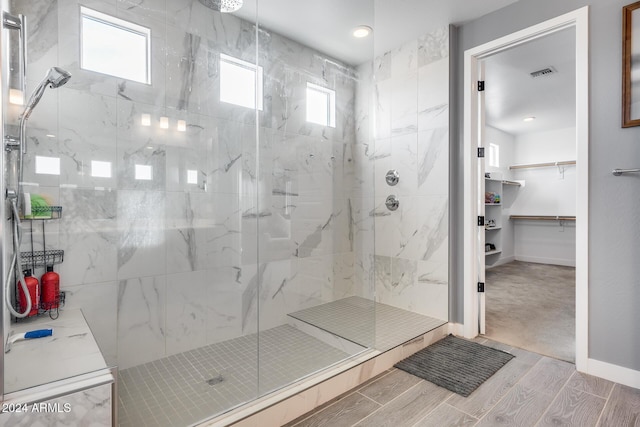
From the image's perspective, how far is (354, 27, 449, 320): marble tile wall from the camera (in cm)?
270

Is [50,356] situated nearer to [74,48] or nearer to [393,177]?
[74,48]

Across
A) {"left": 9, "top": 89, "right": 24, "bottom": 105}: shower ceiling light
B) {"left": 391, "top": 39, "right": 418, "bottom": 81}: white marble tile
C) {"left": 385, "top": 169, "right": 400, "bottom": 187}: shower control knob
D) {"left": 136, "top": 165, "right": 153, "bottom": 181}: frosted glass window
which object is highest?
{"left": 391, "top": 39, "right": 418, "bottom": 81}: white marble tile

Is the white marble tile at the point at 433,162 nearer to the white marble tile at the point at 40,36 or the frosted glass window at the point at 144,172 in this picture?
the frosted glass window at the point at 144,172

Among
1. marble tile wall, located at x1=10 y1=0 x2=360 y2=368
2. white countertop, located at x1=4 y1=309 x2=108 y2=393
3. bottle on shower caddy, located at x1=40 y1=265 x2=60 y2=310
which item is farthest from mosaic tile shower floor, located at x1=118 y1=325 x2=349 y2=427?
bottle on shower caddy, located at x1=40 y1=265 x2=60 y2=310

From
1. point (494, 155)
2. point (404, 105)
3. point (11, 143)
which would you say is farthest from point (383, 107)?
point (494, 155)

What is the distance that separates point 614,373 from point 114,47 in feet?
11.6

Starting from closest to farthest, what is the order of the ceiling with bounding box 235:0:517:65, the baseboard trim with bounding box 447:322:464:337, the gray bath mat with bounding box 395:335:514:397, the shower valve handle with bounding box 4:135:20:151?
the shower valve handle with bounding box 4:135:20:151 < the gray bath mat with bounding box 395:335:514:397 < the ceiling with bounding box 235:0:517:65 < the baseboard trim with bounding box 447:322:464:337

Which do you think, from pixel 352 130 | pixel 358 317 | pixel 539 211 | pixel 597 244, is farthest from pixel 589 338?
pixel 539 211

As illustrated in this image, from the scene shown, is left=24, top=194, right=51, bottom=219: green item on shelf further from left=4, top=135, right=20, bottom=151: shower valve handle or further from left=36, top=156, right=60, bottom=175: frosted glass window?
left=4, top=135, right=20, bottom=151: shower valve handle

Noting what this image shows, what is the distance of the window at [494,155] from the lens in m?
5.83

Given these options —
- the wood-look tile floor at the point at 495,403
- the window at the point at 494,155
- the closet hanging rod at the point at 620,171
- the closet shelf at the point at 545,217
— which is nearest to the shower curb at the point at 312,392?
the wood-look tile floor at the point at 495,403

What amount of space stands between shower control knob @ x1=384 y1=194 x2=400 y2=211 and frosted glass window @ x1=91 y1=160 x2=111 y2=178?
2217 millimetres

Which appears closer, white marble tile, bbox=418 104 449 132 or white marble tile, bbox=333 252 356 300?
white marble tile, bbox=418 104 449 132

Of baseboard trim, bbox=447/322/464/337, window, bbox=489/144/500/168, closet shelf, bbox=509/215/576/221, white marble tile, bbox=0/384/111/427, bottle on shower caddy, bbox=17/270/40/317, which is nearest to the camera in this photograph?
white marble tile, bbox=0/384/111/427
